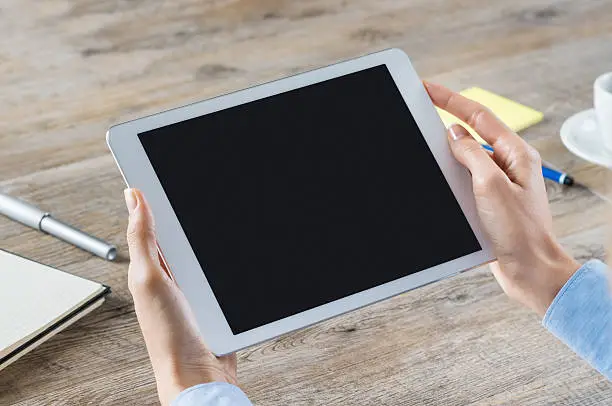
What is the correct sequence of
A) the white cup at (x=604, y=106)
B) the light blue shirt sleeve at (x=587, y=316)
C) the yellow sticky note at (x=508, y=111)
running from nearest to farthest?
the light blue shirt sleeve at (x=587, y=316), the white cup at (x=604, y=106), the yellow sticky note at (x=508, y=111)

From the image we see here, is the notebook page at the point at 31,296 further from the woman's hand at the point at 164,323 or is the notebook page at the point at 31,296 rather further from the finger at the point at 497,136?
the finger at the point at 497,136

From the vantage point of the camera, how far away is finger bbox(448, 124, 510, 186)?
99 cm

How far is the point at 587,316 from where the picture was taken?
974mm

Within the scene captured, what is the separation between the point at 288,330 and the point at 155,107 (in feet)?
2.31

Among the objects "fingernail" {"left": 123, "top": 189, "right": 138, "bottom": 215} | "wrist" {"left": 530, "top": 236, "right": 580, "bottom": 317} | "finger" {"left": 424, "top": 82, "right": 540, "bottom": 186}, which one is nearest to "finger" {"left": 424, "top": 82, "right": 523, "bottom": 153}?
"finger" {"left": 424, "top": 82, "right": 540, "bottom": 186}

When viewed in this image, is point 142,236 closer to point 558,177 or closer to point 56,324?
point 56,324

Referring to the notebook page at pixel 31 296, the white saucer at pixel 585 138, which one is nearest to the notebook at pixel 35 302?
the notebook page at pixel 31 296

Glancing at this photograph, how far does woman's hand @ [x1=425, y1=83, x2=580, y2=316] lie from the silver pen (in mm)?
469

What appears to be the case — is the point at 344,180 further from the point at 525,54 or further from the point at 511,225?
the point at 525,54

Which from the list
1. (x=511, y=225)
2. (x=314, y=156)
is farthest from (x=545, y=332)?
(x=314, y=156)

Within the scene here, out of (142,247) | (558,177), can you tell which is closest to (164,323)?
(142,247)

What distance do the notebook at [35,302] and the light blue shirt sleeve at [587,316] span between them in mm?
536

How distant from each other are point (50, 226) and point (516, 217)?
2.01 feet

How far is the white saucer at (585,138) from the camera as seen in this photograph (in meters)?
1.25
